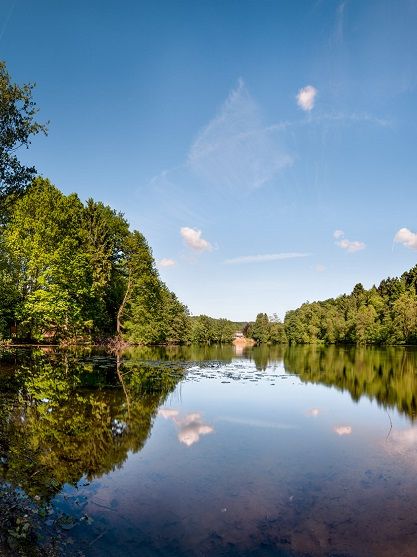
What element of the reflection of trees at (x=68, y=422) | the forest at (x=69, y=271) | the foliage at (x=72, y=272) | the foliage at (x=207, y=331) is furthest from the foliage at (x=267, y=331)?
the reflection of trees at (x=68, y=422)

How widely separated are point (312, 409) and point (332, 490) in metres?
9.93

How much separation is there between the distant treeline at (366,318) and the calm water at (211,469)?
81.7 m

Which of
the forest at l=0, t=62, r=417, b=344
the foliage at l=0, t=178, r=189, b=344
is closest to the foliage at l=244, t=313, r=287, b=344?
the forest at l=0, t=62, r=417, b=344

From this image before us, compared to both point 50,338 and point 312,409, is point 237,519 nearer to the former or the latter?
point 312,409

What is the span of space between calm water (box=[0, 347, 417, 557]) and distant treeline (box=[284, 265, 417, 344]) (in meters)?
81.7

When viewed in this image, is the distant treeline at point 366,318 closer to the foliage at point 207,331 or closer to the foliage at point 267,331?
the foliage at point 267,331

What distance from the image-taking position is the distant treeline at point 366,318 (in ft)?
313

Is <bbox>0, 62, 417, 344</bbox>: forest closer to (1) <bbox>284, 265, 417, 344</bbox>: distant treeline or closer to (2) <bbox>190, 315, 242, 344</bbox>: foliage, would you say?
(1) <bbox>284, 265, 417, 344</bbox>: distant treeline

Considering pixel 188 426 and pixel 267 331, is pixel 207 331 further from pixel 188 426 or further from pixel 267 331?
pixel 188 426

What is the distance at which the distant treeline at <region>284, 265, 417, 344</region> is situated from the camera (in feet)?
313

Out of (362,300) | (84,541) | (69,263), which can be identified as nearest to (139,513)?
(84,541)

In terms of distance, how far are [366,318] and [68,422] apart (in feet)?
350

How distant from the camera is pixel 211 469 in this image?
35.3 feet

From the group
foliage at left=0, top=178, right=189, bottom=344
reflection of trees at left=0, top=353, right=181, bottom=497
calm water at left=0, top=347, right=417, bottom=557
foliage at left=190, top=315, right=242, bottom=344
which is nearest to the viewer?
calm water at left=0, top=347, right=417, bottom=557
